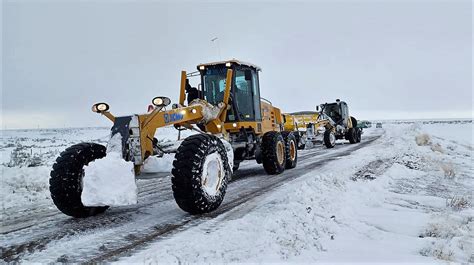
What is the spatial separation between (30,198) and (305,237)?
5.48 m

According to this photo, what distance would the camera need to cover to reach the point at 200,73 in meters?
9.45

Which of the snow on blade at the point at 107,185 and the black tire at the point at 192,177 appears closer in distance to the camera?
the snow on blade at the point at 107,185

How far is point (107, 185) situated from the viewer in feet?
15.9

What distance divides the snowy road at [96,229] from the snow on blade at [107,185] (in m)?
0.37

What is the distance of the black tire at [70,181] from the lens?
5246mm

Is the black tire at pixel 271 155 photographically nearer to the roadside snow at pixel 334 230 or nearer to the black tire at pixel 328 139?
the roadside snow at pixel 334 230

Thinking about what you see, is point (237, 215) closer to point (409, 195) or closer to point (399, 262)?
point (399, 262)

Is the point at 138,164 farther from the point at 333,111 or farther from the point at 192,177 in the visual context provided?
the point at 333,111

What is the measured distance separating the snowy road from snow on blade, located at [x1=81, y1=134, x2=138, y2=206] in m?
0.37

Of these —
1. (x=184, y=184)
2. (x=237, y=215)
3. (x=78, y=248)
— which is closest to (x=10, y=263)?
(x=78, y=248)

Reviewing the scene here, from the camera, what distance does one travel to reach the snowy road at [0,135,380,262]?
3.95 m

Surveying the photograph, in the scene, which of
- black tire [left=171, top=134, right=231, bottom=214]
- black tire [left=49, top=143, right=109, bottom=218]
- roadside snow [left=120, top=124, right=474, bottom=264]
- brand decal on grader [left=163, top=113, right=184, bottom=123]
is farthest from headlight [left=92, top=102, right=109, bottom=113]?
roadside snow [left=120, top=124, right=474, bottom=264]

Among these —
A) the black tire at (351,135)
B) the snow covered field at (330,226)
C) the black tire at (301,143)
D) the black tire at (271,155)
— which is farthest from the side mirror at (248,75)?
the black tire at (351,135)

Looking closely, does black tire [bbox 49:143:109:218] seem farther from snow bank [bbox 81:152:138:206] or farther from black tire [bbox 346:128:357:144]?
black tire [bbox 346:128:357:144]
